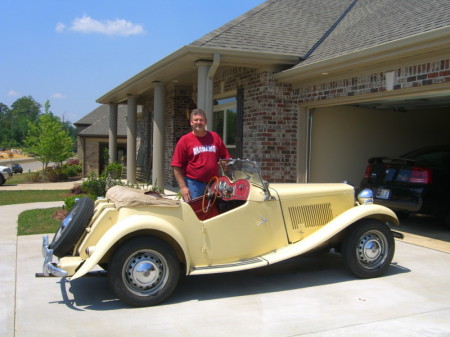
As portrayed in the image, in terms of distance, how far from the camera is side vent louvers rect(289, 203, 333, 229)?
475 cm

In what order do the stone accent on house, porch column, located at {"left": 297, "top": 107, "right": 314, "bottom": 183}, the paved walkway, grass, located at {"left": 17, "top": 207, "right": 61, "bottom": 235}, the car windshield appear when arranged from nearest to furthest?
the paved walkway → the car windshield → the stone accent on house → grass, located at {"left": 17, "top": 207, "right": 61, "bottom": 235} → porch column, located at {"left": 297, "top": 107, "right": 314, "bottom": 183}

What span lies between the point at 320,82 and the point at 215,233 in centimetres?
515

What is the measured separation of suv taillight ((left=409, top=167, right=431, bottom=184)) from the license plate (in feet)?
1.35

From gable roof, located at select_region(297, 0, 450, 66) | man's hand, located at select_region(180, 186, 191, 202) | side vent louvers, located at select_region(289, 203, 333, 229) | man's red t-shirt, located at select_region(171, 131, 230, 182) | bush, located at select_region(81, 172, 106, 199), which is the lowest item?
bush, located at select_region(81, 172, 106, 199)

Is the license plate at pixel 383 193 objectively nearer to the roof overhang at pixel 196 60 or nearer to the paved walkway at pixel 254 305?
the paved walkway at pixel 254 305

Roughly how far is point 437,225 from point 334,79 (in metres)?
3.27

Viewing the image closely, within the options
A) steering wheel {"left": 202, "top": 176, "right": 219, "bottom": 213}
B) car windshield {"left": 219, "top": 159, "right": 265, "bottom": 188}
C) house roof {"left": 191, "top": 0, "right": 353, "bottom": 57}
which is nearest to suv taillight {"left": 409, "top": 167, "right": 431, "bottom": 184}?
house roof {"left": 191, "top": 0, "right": 353, "bottom": 57}

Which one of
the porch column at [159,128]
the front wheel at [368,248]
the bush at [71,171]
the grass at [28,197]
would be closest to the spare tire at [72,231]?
the front wheel at [368,248]

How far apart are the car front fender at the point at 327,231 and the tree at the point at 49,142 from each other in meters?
20.4

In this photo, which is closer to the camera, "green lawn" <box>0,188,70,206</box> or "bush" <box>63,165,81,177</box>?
"green lawn" <box>0,188,70,206</box>

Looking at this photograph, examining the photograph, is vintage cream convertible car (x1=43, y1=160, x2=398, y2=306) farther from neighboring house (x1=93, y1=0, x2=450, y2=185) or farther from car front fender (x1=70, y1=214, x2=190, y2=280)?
neighboring house (x1=93, y1=0, x2=450, y2=185)

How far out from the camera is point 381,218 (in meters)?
4.96

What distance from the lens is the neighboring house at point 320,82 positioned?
6.87m

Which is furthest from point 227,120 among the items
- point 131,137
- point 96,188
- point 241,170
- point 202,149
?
point 241,170
